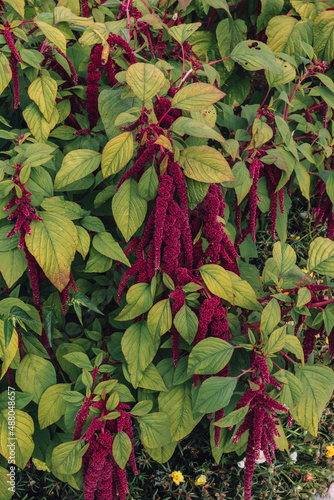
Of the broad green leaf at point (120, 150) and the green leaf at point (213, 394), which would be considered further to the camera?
the green leaf at point (213, 394)

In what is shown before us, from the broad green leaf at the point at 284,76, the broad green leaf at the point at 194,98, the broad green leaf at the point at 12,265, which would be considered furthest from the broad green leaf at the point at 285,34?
the broad green leaf at the point at 12,265

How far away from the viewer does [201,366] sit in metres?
1.30

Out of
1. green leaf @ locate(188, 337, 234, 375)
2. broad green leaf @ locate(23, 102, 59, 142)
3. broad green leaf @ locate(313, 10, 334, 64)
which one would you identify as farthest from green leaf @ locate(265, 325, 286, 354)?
broad green leaf @ locate(313, 10, 334, 64)

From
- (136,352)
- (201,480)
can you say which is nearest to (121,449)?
(136,352)

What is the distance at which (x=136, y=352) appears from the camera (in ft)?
4.73

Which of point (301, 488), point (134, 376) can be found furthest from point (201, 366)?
point (301, 488)

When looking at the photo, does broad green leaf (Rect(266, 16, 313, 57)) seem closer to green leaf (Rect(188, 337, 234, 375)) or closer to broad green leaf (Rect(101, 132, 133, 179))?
broad green leaf (Rect(101, 132, 133, 179))

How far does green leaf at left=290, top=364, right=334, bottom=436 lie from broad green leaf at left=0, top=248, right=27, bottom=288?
0.96m

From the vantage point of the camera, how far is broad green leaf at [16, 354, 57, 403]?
1.49 metres

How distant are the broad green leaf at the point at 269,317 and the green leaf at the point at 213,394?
190 millimetres

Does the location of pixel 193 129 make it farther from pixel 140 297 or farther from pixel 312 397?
pixel 312 397

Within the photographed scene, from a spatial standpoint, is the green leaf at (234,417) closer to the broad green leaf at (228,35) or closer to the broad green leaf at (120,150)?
the broad green leaf at (120,150)

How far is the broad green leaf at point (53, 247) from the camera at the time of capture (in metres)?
1.17

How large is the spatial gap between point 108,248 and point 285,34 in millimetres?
1213
